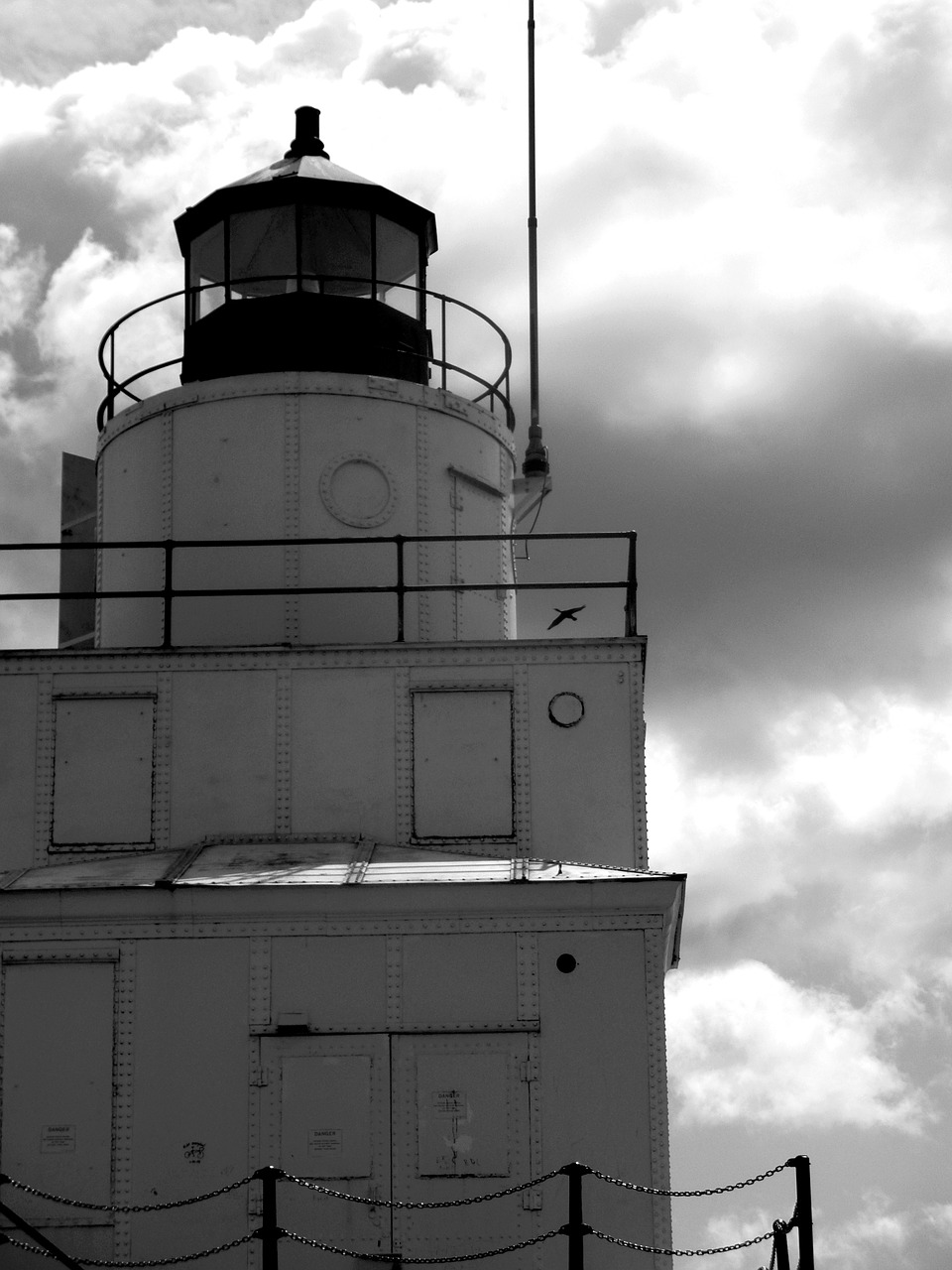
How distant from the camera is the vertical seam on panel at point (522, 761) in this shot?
1647 centimetres

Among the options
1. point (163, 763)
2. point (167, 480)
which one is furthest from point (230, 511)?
point (163, 763)

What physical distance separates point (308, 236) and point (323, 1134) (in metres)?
10.0

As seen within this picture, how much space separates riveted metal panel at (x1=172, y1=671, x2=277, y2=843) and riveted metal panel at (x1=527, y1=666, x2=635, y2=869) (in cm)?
248

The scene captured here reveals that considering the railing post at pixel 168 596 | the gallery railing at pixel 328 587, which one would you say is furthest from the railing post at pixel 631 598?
the railing post at pixel 168 596

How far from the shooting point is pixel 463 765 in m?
16.6

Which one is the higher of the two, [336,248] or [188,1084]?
[336,248]

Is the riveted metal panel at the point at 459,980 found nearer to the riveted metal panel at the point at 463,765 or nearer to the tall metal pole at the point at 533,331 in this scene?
the riveted metal panel at the point at 463,765

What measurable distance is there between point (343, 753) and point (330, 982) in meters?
2.61

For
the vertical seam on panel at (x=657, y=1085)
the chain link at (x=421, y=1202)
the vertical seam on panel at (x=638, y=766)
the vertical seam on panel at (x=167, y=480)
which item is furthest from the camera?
the vertical seam on panel at (x=167, y=480)

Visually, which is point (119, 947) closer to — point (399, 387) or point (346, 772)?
point (346, 772)

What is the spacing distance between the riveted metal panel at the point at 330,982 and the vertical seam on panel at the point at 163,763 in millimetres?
2274

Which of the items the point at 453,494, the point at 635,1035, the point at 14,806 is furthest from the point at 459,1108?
the point at 453,494

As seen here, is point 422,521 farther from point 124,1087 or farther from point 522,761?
point 124,1087

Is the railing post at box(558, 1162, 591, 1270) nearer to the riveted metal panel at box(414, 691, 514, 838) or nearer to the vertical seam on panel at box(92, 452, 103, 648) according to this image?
the riveted metal panel at box(414, 691, 514, 838)
